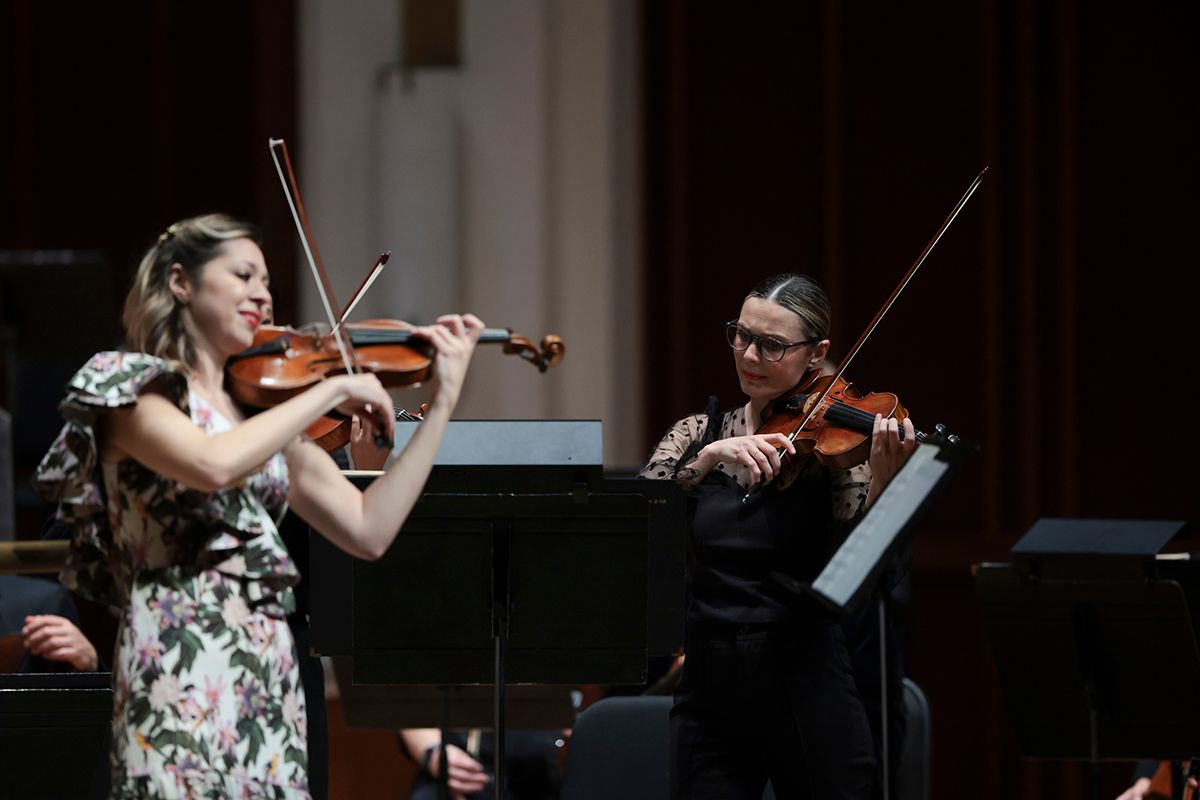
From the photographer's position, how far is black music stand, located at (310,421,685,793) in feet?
9.25

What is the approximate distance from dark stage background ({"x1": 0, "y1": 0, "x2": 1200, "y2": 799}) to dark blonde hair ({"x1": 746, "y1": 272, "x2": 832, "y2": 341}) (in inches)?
96.0

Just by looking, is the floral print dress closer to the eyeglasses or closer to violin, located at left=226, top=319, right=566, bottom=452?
violin, located at left=226, top=319, right=566, bottom=452

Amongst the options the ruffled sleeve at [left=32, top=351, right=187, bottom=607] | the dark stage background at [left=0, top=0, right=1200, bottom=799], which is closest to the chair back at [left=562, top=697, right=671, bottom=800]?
the ruffled sleeve at [left=32, top=351, right=187, bottom=607]

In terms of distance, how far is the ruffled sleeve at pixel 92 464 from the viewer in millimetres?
2121

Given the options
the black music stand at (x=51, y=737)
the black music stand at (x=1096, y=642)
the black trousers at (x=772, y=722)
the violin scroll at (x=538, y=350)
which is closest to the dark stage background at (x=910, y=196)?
the black music stand at (x=1096, y=642)

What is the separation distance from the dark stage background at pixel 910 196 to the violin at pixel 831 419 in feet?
8.15

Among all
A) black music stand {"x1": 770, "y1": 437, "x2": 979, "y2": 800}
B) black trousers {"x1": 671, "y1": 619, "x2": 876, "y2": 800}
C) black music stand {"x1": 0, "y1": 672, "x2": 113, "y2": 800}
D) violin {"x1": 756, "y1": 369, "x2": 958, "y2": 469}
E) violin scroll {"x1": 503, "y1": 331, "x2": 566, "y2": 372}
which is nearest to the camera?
violin scroll {"x1": 503, "y1": 331, "x2": 566, "y2": 372}

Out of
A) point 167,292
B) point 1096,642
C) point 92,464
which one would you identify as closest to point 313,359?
point 167,292

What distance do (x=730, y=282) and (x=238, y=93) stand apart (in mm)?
1782

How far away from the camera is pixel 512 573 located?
9.32ft

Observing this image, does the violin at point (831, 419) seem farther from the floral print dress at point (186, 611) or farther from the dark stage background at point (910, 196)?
the dark stage background at point (910, 196)

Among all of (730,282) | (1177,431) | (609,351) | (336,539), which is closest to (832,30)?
(730,282)

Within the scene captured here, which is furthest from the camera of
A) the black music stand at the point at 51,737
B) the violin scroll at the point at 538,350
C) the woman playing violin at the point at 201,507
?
the black music stand at the point at 51,737

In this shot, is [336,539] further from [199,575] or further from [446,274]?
[446,274]
